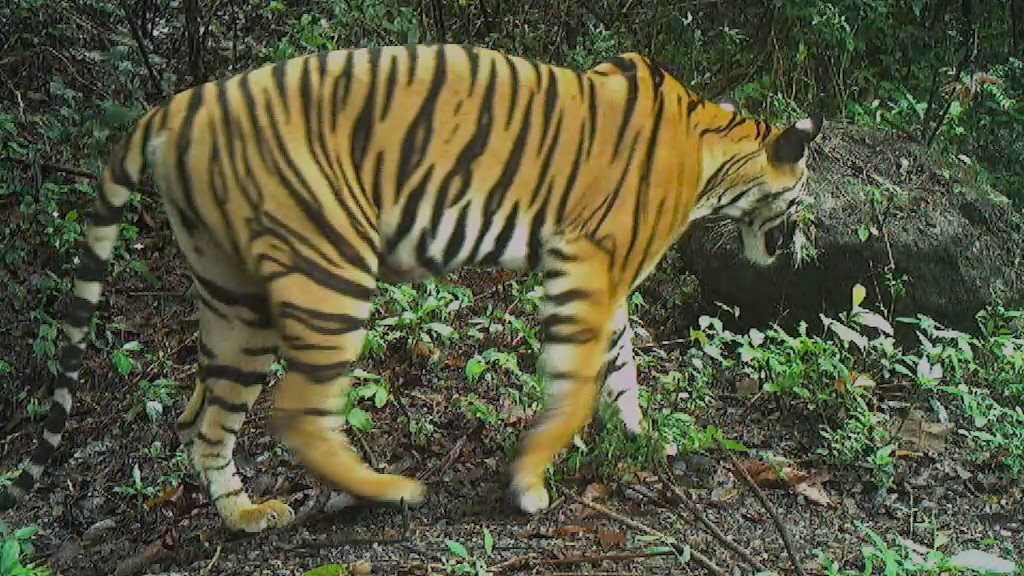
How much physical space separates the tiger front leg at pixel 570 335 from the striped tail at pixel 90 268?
131 cm

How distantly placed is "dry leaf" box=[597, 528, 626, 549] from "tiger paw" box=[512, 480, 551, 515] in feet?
0.74

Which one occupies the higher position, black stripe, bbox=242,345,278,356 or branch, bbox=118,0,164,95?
branch, bbox=118,0,164,95

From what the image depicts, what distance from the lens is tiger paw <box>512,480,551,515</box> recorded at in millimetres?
3428

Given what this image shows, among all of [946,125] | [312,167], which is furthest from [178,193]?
[946,125]

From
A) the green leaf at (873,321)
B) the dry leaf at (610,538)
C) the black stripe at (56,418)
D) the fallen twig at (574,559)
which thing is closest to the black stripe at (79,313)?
the black stripe at (56,418)

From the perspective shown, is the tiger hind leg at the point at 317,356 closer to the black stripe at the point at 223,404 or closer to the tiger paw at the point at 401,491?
the tiger paw at the point at 401,491

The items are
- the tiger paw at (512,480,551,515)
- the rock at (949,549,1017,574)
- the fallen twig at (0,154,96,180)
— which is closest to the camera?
the rock at (949,549,1017,574)

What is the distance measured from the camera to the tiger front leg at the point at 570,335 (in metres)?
3.25

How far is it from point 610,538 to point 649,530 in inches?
5.2

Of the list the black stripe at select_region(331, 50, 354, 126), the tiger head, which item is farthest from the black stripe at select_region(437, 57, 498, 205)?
the tiger head

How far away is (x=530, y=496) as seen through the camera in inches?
135

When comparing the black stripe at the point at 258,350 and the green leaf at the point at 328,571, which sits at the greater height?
the black stripe at the point at 258,350

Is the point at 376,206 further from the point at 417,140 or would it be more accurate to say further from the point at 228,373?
the point at 228,373

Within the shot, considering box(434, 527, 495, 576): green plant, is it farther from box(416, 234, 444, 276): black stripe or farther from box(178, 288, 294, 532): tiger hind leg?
box(416, 234, 444, 276): black stripe
